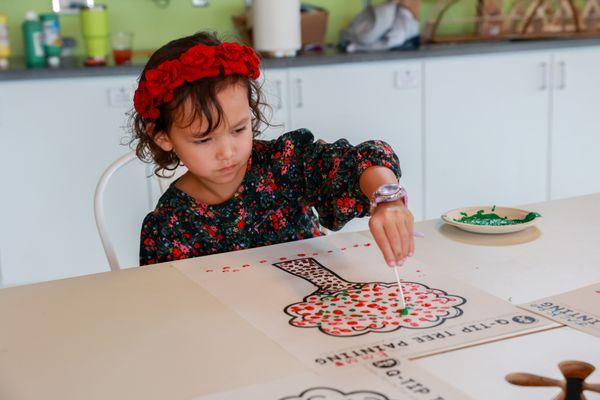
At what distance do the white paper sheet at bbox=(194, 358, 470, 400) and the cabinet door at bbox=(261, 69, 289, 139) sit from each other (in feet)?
7.22

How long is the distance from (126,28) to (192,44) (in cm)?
206

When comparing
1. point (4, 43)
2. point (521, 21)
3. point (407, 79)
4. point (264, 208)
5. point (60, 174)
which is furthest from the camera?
point (521, 21)

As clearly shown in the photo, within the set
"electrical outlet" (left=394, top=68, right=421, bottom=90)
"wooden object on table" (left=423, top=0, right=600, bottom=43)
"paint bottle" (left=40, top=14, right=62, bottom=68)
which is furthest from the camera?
"wooden object on table" (left=423, top=0, right=600, bottom=43)

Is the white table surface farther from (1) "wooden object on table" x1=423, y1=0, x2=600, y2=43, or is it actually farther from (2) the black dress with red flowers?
(1) "wooden object on table" x1=423, y1=0, x2=600, y2=43

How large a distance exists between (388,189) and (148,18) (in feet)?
8.01

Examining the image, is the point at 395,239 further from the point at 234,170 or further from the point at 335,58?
the point at 335,58

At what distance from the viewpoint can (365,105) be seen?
3.15 m

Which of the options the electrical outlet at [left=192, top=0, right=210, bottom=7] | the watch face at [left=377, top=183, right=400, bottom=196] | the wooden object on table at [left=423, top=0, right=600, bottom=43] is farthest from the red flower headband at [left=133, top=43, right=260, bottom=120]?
the wooden object on table at [left=423, top=0, right=600, bottom=43]

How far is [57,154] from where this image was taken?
9.25 feet

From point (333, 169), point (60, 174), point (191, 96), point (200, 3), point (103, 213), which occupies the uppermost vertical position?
point (200, 3)

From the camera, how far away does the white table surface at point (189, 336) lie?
84 cm

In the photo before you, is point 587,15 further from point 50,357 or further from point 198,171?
point 50,357

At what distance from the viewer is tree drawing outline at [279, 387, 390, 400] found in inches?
30.9

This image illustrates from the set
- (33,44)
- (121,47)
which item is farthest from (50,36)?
(121,47)
